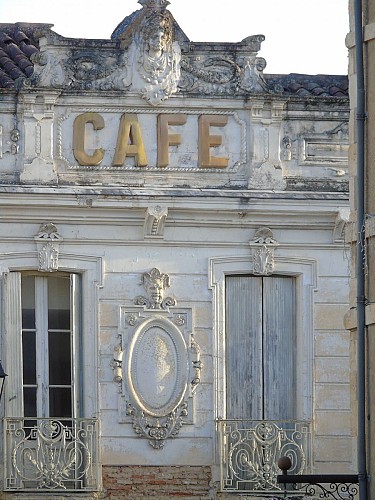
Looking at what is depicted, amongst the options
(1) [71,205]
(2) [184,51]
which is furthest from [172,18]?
(1) [71,205]

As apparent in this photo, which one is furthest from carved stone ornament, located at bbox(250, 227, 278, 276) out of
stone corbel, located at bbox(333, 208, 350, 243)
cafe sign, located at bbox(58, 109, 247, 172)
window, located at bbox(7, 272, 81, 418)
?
window, located at bbox(7, 272, 81, 418)

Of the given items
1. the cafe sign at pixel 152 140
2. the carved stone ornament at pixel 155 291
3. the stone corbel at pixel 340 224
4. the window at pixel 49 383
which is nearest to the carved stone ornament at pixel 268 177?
the cafe sign at pixel 152 140

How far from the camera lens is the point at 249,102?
30.5 m

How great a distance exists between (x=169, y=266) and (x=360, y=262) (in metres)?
6.09

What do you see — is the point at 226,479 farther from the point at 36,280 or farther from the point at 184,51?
the point at 184,51

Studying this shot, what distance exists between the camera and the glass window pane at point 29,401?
99.5 feet

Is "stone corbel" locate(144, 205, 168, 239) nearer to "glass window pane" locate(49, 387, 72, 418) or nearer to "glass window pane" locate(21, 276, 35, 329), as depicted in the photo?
"glass window pane" locate(21, 276, 35, 329)

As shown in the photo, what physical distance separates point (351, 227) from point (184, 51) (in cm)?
586

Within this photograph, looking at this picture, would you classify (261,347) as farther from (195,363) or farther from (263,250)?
(263,250)

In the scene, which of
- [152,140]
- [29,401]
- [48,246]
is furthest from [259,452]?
[152,140]

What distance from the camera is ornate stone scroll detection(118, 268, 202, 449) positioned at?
30.2 meters

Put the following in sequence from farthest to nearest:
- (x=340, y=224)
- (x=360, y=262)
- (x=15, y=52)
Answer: (x=15, y=52) < (x=340, y=224) < (x=360, y=262)

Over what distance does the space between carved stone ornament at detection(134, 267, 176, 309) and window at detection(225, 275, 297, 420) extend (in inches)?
32.5

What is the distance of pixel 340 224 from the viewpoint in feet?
100
